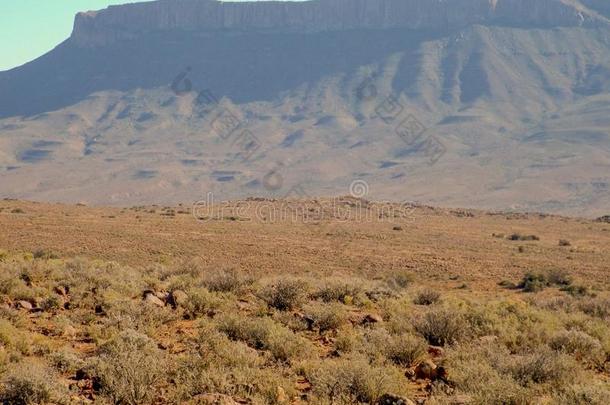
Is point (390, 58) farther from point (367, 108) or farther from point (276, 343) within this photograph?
point (276, 343)

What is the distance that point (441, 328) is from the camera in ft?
35.1

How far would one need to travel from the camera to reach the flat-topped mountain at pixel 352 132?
121625 millimetres

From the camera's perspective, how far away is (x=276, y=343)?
31.1 ft

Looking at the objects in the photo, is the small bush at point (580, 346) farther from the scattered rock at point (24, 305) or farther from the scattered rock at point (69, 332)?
the scattered rock at point (24, 305)

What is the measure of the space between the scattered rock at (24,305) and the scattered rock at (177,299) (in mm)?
2652

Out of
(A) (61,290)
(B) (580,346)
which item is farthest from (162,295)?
(B) (580,346)

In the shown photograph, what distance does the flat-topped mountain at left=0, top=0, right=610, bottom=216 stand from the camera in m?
122

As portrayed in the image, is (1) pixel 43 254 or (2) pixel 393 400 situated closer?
(2) pixel 393 400

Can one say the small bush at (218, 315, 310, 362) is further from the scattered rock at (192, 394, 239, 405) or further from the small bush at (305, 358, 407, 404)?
the scattered rock at (192, 394, 239, 405)

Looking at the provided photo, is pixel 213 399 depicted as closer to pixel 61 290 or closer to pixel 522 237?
pixel 61 290

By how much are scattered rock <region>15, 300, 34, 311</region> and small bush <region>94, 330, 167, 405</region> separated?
3.55 metres

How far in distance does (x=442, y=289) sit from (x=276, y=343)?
1565 centimetres

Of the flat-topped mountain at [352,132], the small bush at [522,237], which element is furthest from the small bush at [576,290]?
the flat-topped mountain at [352,132]

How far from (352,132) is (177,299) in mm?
152177
